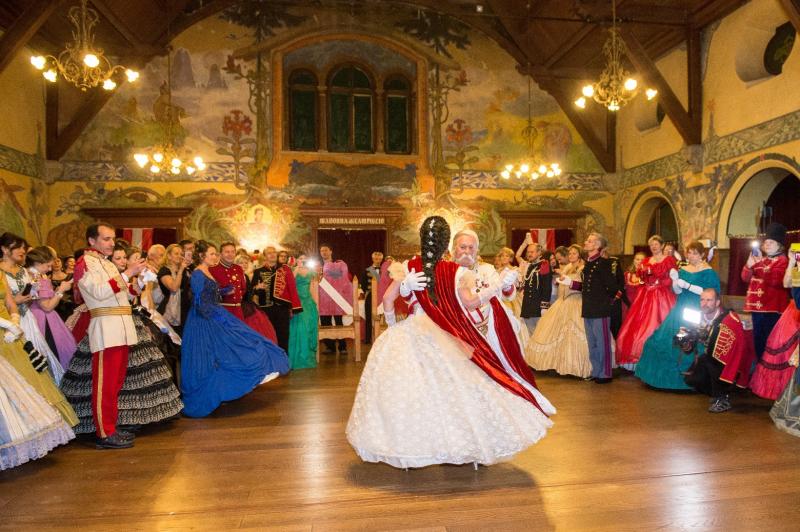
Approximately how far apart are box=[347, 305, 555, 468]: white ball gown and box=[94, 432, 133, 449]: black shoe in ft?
5.51

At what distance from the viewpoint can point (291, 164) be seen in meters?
12.2

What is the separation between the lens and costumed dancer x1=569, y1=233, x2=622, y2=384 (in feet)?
20.2

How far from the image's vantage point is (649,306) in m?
6.45

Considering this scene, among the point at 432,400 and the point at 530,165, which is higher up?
the point at 530,165

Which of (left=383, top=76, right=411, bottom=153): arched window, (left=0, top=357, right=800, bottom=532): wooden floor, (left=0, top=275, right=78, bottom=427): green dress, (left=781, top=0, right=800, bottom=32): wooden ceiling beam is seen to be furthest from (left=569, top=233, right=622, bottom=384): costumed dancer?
(left=383, top=76, right=411, bottom=153): arched window

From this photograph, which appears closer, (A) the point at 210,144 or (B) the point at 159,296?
(B) the point at 159,296

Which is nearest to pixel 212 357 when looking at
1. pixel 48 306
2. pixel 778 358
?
pixel 48 306

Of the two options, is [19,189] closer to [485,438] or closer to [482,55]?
[482,55]

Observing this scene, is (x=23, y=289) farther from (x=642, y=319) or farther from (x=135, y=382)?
(x=642, y=319)

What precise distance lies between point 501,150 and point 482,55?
2025 millimetres

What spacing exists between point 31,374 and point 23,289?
2.12ft

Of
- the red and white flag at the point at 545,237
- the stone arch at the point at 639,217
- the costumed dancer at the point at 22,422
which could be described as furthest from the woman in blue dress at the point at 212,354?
the stone arch at the point at 639,217

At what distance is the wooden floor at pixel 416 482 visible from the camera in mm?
2799

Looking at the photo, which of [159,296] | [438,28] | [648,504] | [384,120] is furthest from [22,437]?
[438,28]
